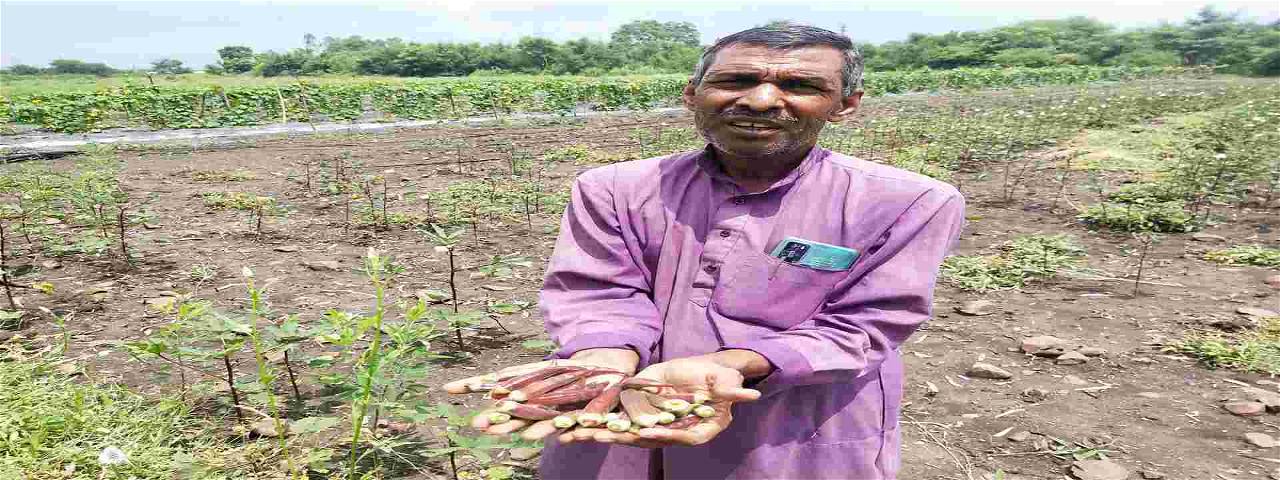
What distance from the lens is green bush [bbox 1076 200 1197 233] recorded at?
5.31m

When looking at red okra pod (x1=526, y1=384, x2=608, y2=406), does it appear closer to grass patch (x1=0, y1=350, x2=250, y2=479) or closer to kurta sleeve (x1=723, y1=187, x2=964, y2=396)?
kurta sleeve (x1=723, y1=187, x2=964, y2=396)

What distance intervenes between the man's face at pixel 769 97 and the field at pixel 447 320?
33.2 inches

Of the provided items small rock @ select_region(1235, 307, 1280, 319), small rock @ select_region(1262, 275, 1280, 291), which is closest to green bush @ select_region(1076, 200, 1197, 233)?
small rock @ select_region(1262, 275, 1280, 291)

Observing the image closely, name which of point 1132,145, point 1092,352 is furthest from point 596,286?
point 1132,145

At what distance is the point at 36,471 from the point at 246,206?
4.23 metres

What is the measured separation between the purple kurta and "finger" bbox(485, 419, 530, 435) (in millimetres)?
232

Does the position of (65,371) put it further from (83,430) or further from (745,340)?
(745,340)

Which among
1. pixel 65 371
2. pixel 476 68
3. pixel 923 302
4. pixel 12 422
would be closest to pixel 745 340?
pixel 923 302

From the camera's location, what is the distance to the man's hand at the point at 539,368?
1202 mm

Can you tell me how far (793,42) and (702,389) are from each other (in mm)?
702

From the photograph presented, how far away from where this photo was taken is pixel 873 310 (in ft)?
4.77

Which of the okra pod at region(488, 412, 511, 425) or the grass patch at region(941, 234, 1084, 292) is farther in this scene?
the grass patch at region(941, 234, 1084, 292)

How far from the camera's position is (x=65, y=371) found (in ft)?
9.32

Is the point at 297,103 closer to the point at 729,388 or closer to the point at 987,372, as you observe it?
the point at 987,372
